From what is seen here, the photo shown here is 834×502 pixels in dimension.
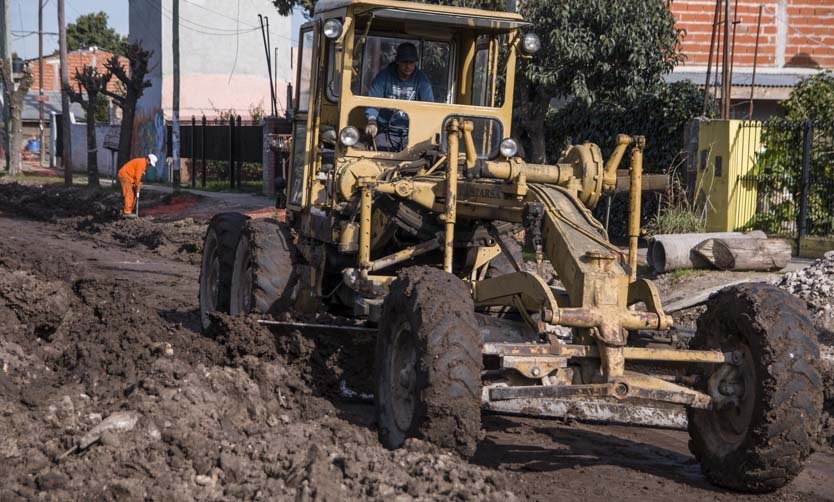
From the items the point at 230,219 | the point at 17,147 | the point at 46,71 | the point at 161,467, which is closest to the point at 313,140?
the point at 230,219

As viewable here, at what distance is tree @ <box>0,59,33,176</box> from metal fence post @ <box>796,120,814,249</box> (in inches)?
Answer: 1208

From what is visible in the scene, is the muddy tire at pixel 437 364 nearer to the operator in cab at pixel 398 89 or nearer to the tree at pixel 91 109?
the operator in cab at pixel 398 89

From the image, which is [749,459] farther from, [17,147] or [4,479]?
[17,147]

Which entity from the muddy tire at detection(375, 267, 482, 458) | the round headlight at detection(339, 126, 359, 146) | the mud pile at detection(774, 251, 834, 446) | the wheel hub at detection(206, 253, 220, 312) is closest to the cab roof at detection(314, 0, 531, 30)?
the round headlight at detection(339, 126, 359, 146)

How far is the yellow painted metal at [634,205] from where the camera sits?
706cm

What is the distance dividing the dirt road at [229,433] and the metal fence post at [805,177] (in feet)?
32.8

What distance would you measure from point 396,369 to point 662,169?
13548mm

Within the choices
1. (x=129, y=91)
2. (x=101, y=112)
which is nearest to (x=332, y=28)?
(x=129, y=91)

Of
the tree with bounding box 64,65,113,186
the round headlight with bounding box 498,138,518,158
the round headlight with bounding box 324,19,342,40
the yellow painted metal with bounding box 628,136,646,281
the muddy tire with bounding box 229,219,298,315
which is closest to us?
the yellow painted metal with bounding box 628,136,646,281

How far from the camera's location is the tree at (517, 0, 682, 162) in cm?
1856

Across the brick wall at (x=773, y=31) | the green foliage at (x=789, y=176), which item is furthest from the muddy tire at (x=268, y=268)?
the brick wall at (x=773, y=31)

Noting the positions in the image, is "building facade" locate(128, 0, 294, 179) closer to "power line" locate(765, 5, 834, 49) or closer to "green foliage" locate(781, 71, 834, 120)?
"power line" locate(765, 5, 834, 49)

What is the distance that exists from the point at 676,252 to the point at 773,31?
12.7 m

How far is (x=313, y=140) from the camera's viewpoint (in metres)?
9.33
